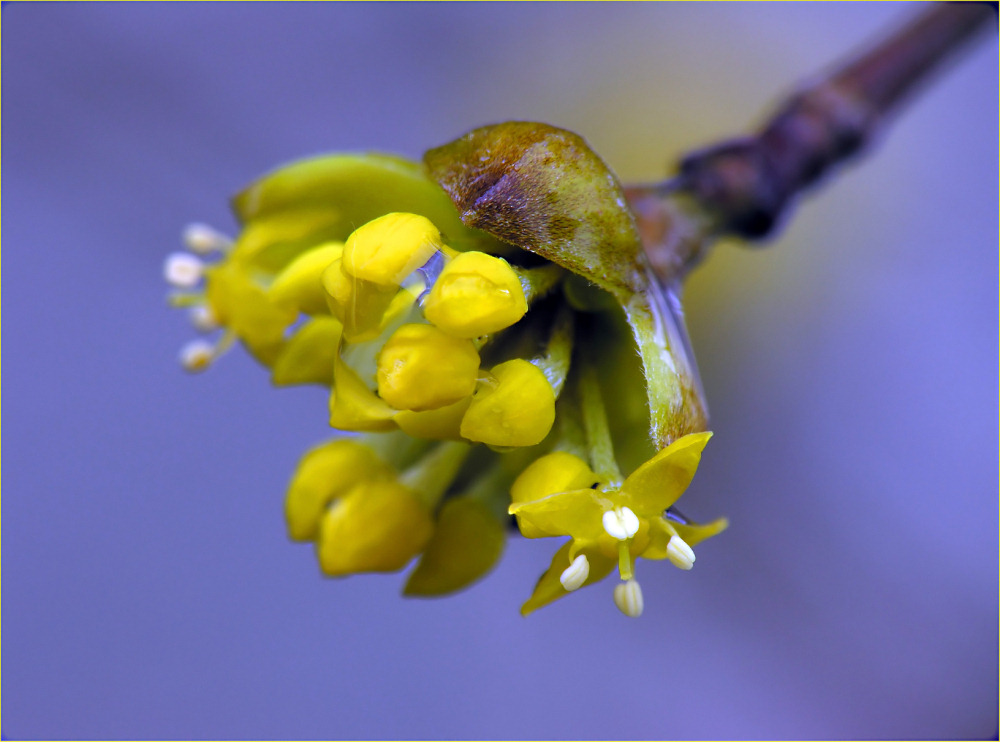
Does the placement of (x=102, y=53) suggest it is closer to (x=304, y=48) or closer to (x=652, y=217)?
(x=304, y=48)

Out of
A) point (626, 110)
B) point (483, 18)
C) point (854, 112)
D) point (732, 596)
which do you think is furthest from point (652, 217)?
point (483, 18)

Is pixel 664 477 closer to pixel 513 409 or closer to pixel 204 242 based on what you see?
pixel 513 409

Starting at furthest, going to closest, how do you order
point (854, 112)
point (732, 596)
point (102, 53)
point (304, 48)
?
point (304, 48) < point (732, 596) < point (102, 53) < point (854, 112)

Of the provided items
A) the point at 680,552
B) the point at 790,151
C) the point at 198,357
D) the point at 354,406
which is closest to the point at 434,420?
the point at 354,406

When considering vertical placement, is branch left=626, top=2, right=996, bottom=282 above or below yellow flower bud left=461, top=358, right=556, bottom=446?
above

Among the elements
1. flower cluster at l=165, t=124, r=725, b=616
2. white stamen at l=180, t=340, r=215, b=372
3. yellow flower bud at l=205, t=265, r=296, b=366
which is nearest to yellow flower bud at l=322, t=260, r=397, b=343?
flower cluster at l=165, t=124, r=725, b=616

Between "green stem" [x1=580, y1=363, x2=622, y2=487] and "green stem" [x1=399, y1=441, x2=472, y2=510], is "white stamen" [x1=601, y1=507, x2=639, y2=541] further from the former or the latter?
"green stem" [x1=399, y1=441, x2=472, y2=510]
